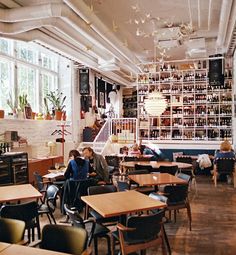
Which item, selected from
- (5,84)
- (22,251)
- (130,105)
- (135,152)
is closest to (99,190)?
(22,251)

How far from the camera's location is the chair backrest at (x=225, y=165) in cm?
911

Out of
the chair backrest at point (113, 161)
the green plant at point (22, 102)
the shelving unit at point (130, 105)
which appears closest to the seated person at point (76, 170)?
the chair backrest at point (113, 161)

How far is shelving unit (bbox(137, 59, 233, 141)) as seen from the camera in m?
11.2

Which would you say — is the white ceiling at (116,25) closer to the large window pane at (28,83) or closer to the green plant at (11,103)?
the large window pane at (28,83)

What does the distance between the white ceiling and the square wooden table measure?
3474mm

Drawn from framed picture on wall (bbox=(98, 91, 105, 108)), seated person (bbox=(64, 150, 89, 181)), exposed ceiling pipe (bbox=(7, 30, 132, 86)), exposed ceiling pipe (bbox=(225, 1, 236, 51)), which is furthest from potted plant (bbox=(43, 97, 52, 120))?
exposed ceiling pipe (bbox=(225, 1, 236, 51))

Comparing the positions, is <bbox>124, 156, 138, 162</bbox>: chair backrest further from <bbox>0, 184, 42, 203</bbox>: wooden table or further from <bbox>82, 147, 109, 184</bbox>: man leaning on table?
<bbox>0, 184, 42, 203</bbox>: wooden table

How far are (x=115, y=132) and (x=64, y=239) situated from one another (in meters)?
10.0

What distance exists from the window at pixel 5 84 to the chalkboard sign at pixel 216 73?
643 cm

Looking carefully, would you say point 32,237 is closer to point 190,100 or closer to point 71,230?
point 71,230

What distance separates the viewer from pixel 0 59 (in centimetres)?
874

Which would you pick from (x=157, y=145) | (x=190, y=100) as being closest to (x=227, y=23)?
(x=190, y=100)

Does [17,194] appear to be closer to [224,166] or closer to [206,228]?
[206,228]

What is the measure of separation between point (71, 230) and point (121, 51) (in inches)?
289
